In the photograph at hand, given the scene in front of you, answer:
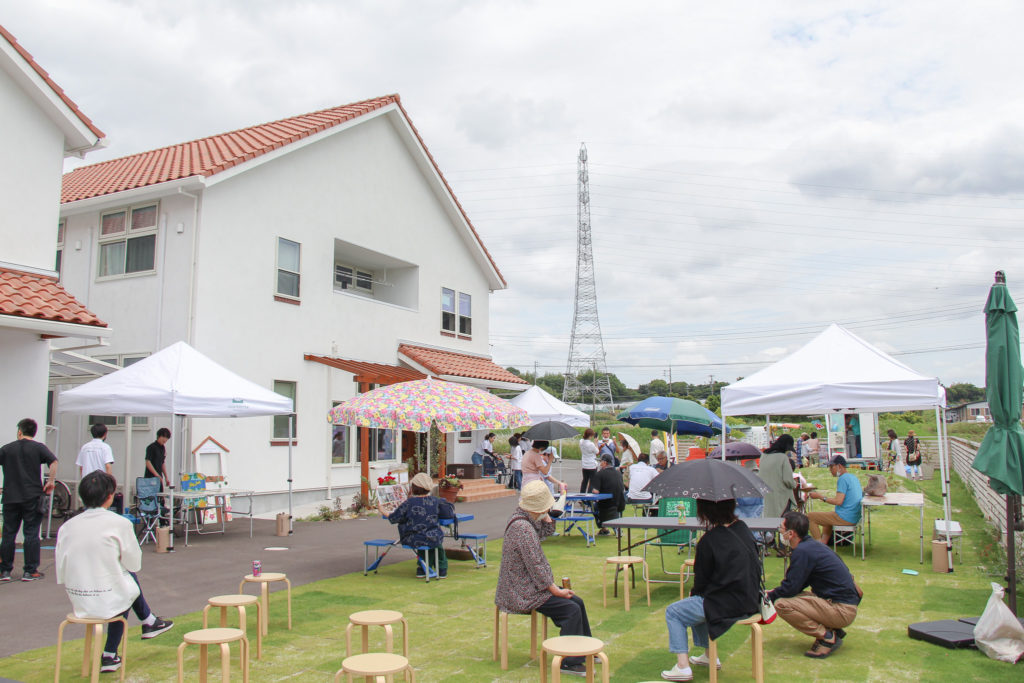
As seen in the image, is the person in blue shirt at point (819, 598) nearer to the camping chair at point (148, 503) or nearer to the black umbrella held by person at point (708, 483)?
the black umbrella held by person at point (708, 483)

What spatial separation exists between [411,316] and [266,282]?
5470 millimetres

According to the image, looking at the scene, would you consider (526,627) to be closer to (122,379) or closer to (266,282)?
(122,379)

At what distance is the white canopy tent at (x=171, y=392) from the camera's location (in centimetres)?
1108

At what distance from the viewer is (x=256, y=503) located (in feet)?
51.0

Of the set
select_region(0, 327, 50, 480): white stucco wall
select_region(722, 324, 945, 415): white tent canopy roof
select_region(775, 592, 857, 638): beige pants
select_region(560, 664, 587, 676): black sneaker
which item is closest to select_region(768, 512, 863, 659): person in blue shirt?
select_region(775, 592, 857, 638): beige pants

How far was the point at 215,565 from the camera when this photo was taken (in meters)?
10.3

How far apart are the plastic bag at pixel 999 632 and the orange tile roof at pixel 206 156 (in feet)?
45.7

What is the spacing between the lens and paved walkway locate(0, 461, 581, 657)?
7574mm

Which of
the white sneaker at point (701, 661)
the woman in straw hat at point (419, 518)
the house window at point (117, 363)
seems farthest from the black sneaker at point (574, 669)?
the house window at point (117, 363)

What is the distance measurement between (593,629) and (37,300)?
29.4 ft

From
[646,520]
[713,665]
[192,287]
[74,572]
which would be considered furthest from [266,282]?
[713,665]

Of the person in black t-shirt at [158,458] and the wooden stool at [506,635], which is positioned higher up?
the person in black t-shirt at [158,458]

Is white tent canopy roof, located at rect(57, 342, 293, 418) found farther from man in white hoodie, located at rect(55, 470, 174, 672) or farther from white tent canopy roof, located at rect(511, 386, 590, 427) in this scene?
white tent canopy roof, located at rect(511, 386, 590, 427)

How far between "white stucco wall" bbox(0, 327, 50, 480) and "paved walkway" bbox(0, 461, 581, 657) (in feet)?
6.34
